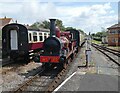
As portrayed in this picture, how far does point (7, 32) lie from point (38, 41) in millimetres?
3859

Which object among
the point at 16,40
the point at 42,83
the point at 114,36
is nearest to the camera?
the point at 42,83

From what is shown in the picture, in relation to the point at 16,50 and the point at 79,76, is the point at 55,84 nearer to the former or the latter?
the point at 79,76

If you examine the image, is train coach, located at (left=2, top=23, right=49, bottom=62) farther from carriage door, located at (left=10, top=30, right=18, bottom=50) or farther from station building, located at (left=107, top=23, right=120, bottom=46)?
station building, located at (left=107, top=23, right=120, bottom=46)

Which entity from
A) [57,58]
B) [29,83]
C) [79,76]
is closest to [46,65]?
[57,58]

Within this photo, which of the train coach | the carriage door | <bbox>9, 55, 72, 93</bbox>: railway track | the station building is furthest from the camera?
the station building

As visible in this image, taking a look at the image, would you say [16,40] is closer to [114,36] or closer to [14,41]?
[14,41]

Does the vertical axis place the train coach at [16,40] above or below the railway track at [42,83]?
above

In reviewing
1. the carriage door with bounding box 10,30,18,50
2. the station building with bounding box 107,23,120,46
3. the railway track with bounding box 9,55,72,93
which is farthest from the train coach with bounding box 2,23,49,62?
the station building with bounding box 107,23,120,46

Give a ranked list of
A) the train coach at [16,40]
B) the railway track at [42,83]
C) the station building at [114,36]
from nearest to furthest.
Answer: the railway track at [42,83] < the train coach at [16,40] < the station building at [114,36]

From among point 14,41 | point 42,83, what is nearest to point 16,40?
point 14,41

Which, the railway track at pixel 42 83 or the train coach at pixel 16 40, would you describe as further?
the train coach at pixel 16 40

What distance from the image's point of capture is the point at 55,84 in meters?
11.2

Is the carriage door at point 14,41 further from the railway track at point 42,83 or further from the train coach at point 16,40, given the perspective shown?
the railway track at point 42,83

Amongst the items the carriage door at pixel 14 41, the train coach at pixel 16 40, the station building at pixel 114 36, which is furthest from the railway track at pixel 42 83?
the station building at pixel 114 36
